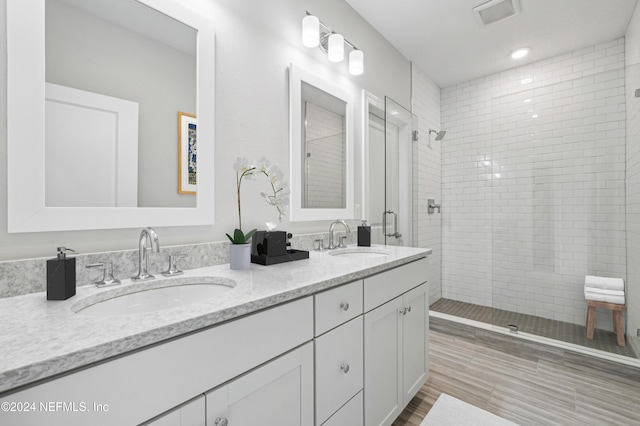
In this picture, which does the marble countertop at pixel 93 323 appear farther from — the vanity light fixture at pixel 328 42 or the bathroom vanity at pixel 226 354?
the vanity light fixture at pixel 328 42

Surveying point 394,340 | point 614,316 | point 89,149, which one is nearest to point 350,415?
point 394,340

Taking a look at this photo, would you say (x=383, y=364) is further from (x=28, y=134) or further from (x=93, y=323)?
(x=28, y=134)

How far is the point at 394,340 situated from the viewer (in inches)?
57.6

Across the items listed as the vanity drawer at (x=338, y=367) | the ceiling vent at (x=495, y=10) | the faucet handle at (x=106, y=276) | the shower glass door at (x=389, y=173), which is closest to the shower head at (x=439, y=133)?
the shower glass door at (x=389, y=173)

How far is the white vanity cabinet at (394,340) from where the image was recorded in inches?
51.1

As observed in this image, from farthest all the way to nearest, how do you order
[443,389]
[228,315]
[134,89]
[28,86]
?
[443,389] → [134,89] → [28,86] → [228,315]

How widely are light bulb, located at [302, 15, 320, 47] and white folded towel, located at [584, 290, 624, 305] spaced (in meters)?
2.95

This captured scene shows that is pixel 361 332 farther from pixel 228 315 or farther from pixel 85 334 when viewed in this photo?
pixel 85 334

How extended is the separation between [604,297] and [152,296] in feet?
10.7

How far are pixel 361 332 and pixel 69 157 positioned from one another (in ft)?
4.08

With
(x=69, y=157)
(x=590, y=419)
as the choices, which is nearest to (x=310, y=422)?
(x=69, y=157)

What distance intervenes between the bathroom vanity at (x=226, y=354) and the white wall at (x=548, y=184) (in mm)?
2046

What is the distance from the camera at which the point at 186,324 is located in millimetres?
642

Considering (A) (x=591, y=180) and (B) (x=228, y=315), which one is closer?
(B) (x=228, y=315)
